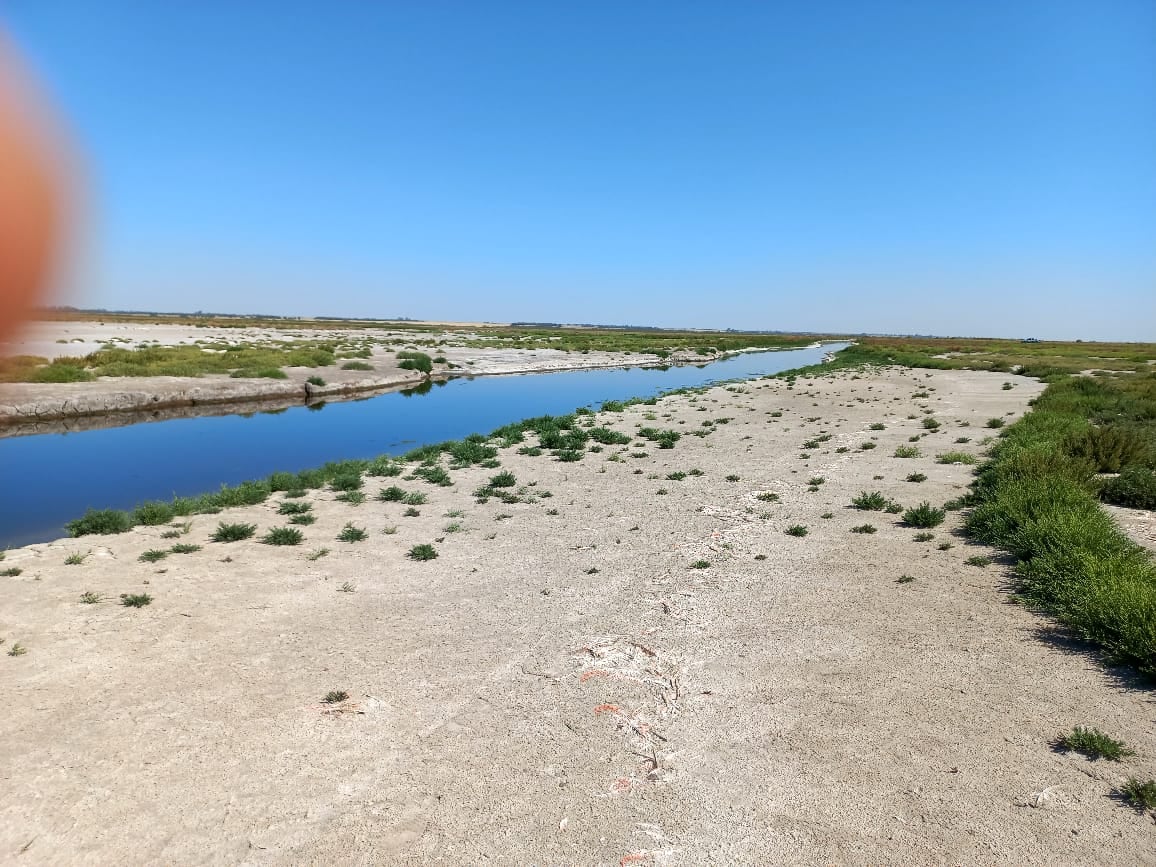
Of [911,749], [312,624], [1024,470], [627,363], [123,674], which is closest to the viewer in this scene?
[911,749]

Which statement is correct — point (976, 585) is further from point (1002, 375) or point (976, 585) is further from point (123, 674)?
point (1002, 375)

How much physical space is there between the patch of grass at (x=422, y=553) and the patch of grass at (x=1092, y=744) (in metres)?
8.63

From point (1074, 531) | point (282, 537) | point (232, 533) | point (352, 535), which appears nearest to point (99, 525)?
point (232, 533)

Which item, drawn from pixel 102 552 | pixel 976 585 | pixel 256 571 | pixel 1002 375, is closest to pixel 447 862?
pixel 256 571

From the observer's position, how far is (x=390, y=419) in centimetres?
3197

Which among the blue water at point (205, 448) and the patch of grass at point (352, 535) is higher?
the patch of grass at point (352, 535)

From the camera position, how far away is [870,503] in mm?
13562

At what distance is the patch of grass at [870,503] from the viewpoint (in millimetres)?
13477

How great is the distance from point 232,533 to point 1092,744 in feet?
40.0

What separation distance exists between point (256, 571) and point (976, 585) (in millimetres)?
10885

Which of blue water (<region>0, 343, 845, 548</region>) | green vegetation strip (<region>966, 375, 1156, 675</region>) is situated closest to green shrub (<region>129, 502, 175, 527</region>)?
blue water (<region>0, 343, 845, 548</region>)

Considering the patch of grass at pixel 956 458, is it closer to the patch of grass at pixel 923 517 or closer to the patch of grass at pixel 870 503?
the patch of grass at pixel 870 503

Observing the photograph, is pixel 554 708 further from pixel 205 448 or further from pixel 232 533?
pixel 205 448

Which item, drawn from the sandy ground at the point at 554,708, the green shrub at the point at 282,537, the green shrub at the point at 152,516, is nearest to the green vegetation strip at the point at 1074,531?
the sandy ground at the point at 554,708
